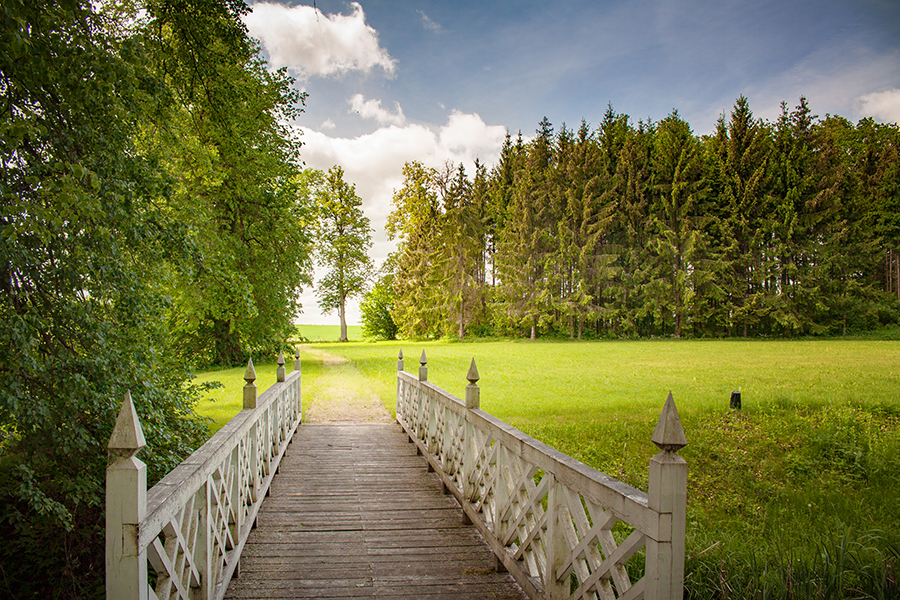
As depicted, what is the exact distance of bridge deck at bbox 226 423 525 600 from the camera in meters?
3.59

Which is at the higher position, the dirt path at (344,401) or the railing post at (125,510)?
the railing post at (125,510)

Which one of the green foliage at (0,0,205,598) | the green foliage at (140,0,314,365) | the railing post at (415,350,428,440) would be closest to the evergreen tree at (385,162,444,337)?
the green foliage at (140,0,314,365)

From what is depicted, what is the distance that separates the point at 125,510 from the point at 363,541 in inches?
112

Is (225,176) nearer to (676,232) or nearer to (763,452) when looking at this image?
(763,452)

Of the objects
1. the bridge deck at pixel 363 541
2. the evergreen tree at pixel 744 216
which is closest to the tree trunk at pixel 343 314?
the evergreen tree at pixel 744 216

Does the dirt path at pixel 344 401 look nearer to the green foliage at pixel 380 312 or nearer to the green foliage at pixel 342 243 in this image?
the green foliage at pixel 342 243

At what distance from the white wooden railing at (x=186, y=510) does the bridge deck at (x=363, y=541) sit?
291mm

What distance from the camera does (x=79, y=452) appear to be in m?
4.03

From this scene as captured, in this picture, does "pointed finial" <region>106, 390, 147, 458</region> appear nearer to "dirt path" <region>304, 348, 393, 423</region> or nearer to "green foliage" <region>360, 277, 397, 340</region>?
"dirt path" <region>304, 348, 393, 423</region>

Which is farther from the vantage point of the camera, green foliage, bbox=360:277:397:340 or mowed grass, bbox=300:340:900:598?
green foliage, bbox=360:277:397:340

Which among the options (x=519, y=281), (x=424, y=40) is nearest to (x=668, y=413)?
(x=424, y=40)

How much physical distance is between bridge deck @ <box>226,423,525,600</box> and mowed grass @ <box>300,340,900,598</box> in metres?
1.91

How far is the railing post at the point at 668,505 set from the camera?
1968 mm

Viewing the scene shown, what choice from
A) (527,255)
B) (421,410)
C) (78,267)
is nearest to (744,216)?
(527,255)
